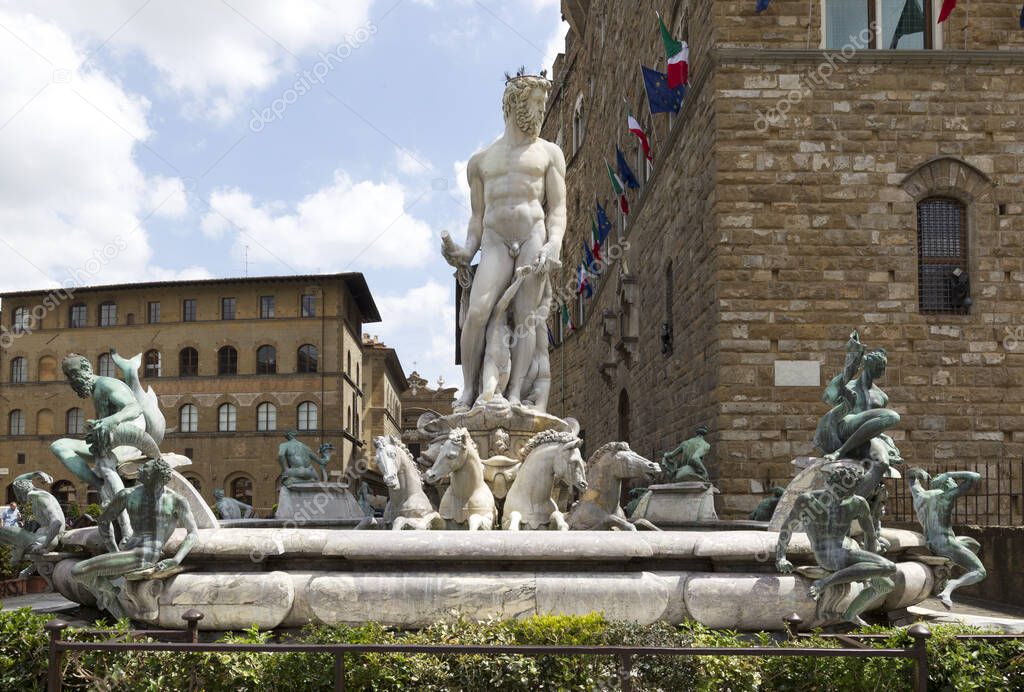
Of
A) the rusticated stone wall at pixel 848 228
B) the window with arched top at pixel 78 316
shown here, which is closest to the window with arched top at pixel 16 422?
the window with arched top at pixel 78 316

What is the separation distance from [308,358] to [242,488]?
302 inches

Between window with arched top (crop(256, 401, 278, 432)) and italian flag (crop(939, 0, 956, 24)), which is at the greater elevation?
italian flag (crop(939, 0, 956, 24))

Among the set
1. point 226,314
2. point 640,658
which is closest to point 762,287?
point 640,658

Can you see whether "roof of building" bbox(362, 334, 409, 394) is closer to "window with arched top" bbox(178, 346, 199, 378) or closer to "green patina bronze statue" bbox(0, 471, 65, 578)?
"window with arched top" bbox(178, 346, 199, 378)

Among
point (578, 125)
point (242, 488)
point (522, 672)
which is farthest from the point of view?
point (242, 488)

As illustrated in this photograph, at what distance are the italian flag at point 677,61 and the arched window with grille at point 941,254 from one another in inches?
175

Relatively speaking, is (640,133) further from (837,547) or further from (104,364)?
(104,364)

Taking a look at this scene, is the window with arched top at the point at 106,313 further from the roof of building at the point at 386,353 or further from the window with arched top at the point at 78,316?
the roof of building at the point at 386,353

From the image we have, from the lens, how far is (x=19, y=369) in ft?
181

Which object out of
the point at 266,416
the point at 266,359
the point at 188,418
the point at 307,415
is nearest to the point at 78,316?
the point at 188,418

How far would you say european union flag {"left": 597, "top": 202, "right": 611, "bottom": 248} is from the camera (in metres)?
28.2

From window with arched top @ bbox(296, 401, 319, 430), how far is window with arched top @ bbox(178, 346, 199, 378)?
652 cm

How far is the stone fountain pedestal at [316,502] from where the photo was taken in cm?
1120

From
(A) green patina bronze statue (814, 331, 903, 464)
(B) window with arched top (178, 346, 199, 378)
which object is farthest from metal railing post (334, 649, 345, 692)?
(B) window with arched top (178, 346, 199, 378)
